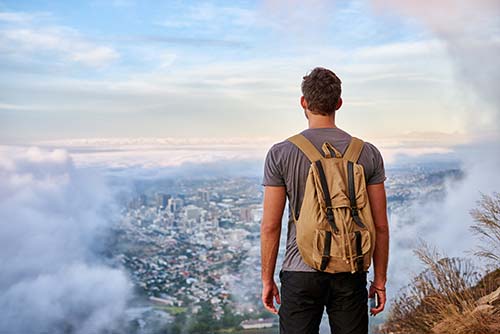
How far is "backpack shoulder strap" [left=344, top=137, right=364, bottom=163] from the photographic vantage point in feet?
7.48

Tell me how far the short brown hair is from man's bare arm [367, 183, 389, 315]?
320 mm

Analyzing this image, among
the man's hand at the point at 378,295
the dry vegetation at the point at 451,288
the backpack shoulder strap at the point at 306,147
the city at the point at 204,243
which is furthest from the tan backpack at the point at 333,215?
the city at the point at 204,243

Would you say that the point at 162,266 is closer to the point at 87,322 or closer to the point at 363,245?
the point at 87,322

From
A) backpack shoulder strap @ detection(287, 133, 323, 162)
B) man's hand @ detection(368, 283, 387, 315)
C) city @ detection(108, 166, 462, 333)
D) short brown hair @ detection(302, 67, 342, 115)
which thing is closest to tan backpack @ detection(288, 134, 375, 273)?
backpack shoulder strap @ detection(287, 133, 323, 162)

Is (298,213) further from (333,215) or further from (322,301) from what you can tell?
(322,301)

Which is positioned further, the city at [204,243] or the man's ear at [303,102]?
the city at [204,243]

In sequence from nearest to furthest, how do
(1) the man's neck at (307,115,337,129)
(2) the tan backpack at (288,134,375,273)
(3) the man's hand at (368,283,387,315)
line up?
(2) the tan backpack at (288,134,375,273) < (1) the man's neck at (307,115,337,129) < (3) the man's hand at (368,283,387,315)

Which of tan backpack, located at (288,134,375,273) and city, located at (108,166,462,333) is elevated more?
tan backpack, located at (288,134,375,273)

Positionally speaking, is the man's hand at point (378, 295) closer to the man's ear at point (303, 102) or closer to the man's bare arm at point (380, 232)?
the man's bare arm at point (380, 232)

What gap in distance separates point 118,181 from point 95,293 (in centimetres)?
621

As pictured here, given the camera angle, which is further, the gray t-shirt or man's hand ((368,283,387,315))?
man's hand ((368,283,387,315))

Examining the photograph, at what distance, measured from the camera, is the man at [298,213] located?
2.28 metres

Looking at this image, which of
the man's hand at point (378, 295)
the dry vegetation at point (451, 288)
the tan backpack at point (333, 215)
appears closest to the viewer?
the tan backpack at point (333, 215)

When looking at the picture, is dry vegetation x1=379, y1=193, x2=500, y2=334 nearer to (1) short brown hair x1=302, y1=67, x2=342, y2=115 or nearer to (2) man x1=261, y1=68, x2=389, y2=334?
(2) man x1=261, y1=68, x2=389, y2=334
